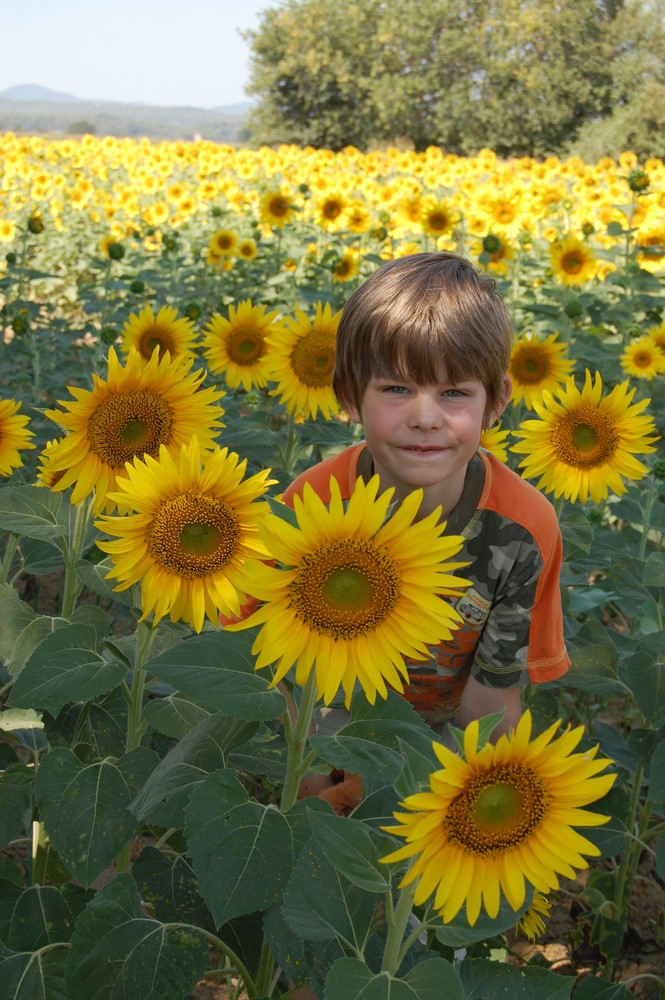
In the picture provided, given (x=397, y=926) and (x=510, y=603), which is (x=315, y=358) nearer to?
(x=510, y=603)

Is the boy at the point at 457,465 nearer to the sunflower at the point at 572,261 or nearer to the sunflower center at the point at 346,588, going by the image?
the sunflower center at the point at 346,588

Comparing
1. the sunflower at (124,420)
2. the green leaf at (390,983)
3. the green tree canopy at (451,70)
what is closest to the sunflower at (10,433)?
the sunflower at (124,420)

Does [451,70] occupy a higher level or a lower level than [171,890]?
higher

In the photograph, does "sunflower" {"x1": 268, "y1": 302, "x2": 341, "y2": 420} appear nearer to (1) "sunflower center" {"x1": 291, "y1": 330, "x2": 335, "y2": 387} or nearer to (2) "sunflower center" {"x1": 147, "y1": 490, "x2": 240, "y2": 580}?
(1) "sunflower center" {"x1": 291, "y1": 330, "x2": 335, "y2": 387}

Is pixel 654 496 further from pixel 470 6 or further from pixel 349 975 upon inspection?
pixel 470 6

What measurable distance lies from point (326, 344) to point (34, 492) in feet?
4.13

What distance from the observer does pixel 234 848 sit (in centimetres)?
121

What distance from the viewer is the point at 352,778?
1.70m

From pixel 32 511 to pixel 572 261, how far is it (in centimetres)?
354

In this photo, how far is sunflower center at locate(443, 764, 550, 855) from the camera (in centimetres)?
98

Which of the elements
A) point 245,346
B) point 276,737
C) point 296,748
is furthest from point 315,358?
point 296,748

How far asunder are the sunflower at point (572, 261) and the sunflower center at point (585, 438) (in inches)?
104

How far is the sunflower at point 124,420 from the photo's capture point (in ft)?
5.07

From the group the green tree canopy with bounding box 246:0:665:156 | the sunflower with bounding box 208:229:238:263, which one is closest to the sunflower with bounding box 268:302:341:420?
the sunflower with bounding box 208:229:238:263
